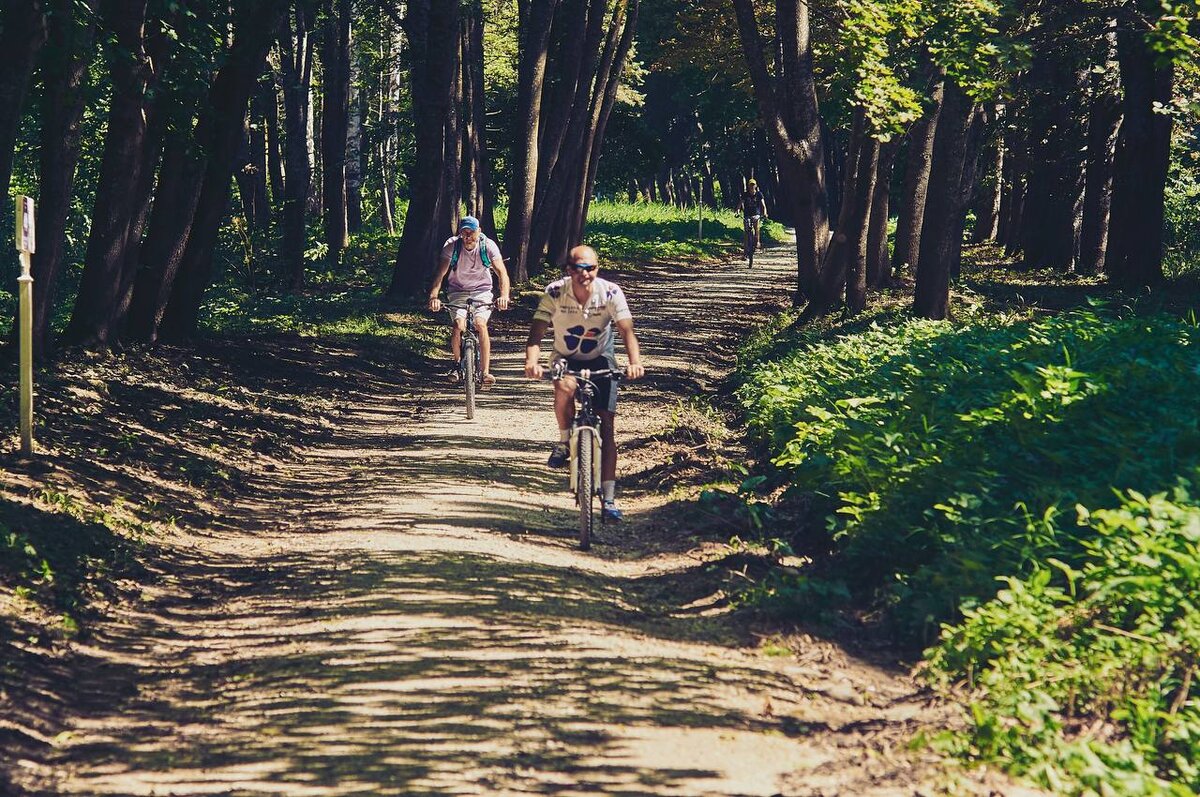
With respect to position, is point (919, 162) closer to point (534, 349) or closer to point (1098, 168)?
point (1098, 168)

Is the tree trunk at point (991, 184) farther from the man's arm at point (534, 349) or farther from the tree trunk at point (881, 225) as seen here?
the man's arm at point (534, 349)

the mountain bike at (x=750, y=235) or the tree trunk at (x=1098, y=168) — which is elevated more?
the tree trunk at (x=1098, y=168)

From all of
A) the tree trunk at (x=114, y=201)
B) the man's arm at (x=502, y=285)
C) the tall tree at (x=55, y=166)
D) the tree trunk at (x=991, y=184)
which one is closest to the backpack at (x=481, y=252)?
the man's arm at (x=502, y=285)

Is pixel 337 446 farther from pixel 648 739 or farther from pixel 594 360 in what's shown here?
pixel 648 739

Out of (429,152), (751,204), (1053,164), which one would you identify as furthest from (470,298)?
(751,204)

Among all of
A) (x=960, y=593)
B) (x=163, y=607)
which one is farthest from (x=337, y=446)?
(x=960, y=593)

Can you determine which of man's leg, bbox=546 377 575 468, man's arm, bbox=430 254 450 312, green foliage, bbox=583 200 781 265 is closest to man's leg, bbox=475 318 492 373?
man's arm, bbox=430 254 450 312

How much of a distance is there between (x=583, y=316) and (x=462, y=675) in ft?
13.3

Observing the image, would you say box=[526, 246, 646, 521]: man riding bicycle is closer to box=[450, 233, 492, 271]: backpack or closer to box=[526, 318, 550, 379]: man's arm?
box=[526, 318, 550, 379]: man's arm

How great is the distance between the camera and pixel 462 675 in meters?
7.21

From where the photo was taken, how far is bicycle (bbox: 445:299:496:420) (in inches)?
637

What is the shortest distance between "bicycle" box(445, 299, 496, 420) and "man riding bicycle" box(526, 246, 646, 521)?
→ 519cm

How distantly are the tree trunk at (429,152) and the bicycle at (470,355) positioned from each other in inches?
409

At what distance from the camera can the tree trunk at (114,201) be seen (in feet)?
52.1
